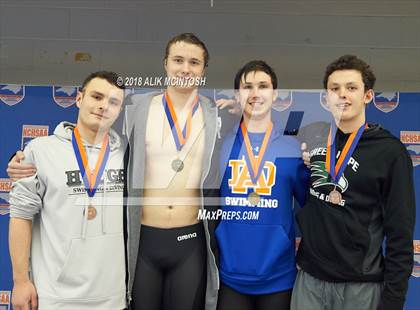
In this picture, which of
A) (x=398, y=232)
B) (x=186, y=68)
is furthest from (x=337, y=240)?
(x=186, y=68)

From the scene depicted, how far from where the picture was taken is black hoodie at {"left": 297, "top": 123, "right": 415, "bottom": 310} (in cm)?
160

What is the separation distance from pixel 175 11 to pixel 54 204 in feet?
3.75

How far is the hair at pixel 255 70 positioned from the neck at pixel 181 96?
9.0 inches

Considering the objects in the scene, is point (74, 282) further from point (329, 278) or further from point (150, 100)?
point (329, 278)

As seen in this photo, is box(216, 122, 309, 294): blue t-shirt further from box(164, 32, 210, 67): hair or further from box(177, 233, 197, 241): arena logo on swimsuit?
box(164, 32, 210, 67): hair

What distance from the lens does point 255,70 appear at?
1.91 m

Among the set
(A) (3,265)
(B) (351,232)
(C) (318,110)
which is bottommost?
(A) (3,265)

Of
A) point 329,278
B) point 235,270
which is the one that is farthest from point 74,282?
point 329,278

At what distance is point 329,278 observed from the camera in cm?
165

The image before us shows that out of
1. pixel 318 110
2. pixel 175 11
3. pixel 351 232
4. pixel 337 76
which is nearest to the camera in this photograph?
pixel 351 232

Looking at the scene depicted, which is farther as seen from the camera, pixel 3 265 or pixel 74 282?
pixel 3 265

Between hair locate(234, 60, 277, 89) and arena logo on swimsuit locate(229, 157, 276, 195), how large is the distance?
395mm

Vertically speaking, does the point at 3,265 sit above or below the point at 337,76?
below

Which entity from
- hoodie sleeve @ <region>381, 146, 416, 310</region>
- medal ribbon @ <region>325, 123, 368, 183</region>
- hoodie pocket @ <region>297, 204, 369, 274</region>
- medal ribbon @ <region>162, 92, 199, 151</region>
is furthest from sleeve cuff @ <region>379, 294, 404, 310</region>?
medal ribbon @ <region>162, 92, 199, 151</region>
